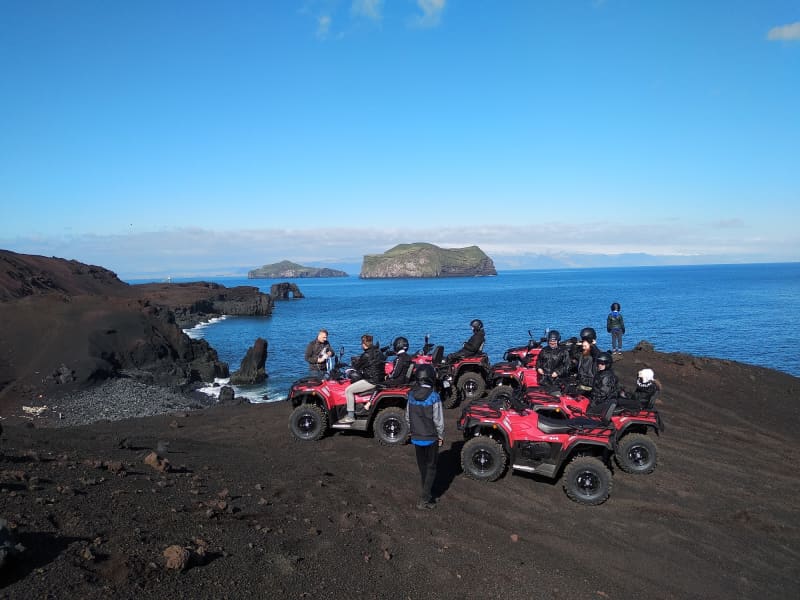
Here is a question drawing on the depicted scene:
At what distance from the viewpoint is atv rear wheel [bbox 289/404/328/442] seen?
10.9 metres

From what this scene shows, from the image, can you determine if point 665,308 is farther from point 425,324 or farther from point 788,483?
point 788,483

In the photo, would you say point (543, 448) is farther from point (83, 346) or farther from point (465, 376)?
point (83, 346)

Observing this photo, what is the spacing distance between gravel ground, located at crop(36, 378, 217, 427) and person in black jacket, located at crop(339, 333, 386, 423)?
12.5m

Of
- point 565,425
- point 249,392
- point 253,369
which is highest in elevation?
point 565,425

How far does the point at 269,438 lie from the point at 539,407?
5.66 metres

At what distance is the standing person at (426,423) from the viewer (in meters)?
7.48

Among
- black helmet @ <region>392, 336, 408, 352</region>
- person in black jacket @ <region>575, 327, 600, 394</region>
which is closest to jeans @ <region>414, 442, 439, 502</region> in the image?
black helmet @ <region>392, 336, 408, 352</region>

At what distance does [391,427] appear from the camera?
10.8 m

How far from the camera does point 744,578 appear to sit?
6508mm

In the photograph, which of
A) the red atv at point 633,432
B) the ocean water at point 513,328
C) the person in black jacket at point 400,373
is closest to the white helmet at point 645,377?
the red atv at point 633,432

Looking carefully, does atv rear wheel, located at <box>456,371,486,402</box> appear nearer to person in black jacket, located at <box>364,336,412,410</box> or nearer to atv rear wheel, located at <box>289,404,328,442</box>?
person in black jacket, located at <box>364,336,412,410</box>

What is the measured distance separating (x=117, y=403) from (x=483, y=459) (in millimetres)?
18600

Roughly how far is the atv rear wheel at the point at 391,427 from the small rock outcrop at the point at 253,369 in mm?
21112

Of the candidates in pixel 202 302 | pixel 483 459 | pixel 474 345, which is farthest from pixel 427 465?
pixel 202 302
